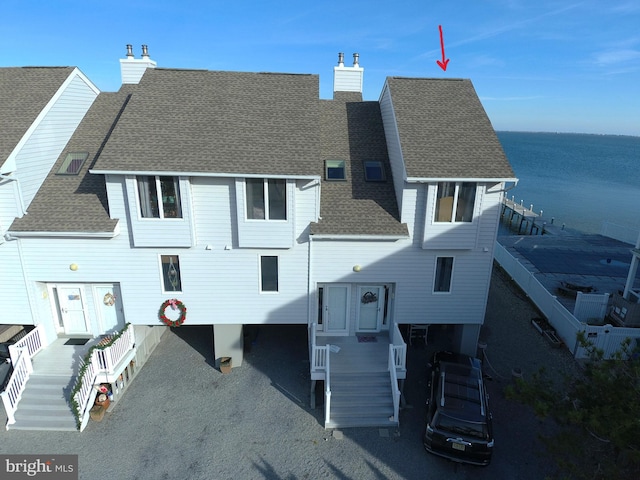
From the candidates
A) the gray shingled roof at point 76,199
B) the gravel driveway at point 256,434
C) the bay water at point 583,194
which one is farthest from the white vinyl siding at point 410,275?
the bay water at point 583,194

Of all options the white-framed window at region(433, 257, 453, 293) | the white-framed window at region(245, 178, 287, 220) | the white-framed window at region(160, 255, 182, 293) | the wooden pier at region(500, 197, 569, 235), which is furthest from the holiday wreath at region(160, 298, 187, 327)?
the wooden pier at region(500, 197, 569, 235)

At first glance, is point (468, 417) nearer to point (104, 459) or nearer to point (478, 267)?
point (478, 267)

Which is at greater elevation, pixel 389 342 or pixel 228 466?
pixel 389 342

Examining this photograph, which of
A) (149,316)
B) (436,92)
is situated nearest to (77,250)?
(149,316)

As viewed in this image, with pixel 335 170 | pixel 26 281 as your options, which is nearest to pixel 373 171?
pixel 335 170

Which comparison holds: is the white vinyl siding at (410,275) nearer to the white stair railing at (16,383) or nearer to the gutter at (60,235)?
the gutter at (60,235)

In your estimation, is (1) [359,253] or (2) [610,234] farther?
(2) [610,234]

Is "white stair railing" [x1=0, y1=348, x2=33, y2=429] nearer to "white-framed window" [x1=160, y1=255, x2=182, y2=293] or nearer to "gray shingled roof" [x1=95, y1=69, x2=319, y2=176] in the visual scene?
"white-framed window" [x1=160, y1=255, x2=182, y2=293]
